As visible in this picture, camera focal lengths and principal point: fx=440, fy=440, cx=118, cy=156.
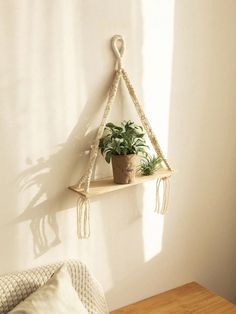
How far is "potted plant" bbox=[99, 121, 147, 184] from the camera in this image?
1799mm

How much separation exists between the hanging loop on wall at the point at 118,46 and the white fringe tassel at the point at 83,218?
58 cm

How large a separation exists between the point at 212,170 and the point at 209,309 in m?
0.71

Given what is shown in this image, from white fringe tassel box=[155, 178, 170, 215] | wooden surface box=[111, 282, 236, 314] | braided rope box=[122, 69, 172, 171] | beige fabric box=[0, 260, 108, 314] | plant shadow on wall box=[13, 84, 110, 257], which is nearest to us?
beige fabric box=[0, 260, 108, 314]

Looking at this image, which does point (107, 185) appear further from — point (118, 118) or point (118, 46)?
point (118, 46)

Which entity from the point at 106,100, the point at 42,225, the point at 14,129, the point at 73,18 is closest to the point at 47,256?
the point at 42,225

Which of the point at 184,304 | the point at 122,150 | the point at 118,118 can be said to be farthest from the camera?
the point at 184,304

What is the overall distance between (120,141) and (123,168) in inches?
4.4

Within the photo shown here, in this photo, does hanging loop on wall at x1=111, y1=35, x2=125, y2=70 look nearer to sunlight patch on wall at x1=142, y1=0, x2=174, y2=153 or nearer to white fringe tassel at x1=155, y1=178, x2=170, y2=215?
sunlight patch on wall at x1=142, y1=0, x2=174, y2=153

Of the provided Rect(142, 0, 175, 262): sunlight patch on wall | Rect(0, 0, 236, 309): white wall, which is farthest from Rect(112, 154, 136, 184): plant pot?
Rect(142, 0, 175, 262): sunlight patch on wall

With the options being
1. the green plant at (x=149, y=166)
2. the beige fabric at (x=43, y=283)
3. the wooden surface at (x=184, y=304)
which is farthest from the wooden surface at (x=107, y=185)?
the wooden surface at (x=184, y=304)

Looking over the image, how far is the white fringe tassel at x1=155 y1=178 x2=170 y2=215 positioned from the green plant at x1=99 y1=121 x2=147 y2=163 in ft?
1.05

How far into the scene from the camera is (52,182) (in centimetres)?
179

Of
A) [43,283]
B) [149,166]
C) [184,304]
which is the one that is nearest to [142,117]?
[149,166]

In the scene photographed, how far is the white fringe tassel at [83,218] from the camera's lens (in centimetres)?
183
